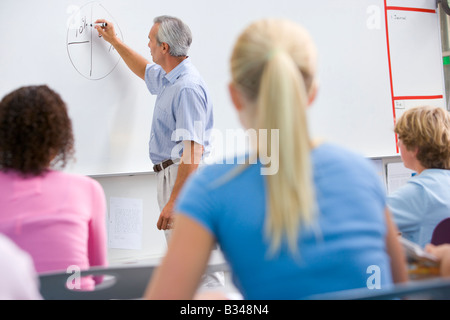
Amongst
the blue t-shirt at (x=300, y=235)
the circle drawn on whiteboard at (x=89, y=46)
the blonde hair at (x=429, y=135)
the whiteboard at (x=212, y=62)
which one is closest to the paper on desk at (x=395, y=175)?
the whiteboard at (x=212, y=62)

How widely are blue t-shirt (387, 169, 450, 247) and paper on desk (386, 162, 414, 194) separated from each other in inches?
67.7

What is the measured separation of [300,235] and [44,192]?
61cm

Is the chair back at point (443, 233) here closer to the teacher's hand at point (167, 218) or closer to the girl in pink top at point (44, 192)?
the girl in pink top at point (44, 192)

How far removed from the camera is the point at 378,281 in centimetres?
89

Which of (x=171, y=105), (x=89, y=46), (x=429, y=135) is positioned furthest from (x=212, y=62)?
(x=429, y=135)

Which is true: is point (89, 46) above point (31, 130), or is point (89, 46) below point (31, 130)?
above

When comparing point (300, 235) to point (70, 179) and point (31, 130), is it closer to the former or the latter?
point (70, 179)

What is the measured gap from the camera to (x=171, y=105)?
2393 millimetres

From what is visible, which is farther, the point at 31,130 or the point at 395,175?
the point at 395,175

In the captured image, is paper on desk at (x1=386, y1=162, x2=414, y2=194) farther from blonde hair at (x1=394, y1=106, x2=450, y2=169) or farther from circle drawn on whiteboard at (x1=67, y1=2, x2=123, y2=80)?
circle drawn on whiteboard at (x1=67, y1=2, x2=123, y2=80)

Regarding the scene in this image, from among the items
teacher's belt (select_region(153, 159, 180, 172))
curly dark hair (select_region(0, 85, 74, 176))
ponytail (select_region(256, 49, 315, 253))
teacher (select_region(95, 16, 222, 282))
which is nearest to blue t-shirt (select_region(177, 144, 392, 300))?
ponytail (select_region(256, 49, 315, 253))

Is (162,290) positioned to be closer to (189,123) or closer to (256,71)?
(256,71)

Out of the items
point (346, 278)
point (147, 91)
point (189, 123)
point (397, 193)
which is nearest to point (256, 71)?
point (346, 278)

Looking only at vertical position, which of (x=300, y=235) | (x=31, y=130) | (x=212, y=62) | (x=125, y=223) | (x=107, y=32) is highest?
(x=107, y=32)
